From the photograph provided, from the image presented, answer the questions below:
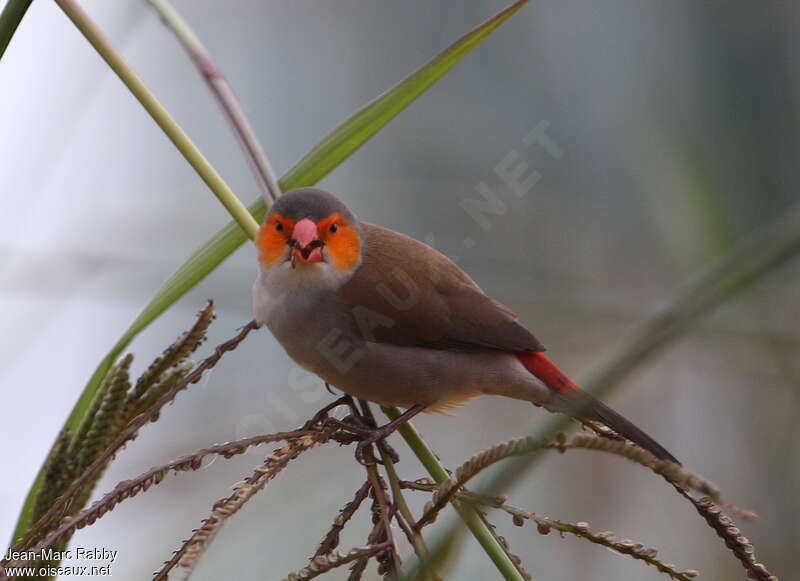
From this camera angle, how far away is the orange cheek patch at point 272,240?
183 cm

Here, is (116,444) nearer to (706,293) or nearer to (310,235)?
(706,293)

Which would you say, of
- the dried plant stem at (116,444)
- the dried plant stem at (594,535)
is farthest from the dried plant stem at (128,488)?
the dried plant stem at (594,535)

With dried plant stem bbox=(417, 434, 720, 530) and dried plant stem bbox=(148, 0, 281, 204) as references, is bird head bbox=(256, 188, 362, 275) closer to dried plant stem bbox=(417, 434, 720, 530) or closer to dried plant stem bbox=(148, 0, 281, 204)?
dried plant stem bbox=(148, 0, 281, 204)

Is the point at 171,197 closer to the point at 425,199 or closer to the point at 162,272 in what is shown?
the point at 162,272

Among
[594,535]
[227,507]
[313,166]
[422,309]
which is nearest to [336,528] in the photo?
[227,507]

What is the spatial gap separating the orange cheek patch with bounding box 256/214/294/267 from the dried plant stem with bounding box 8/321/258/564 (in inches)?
22.3

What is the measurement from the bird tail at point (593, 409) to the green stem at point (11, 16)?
2.68 ft

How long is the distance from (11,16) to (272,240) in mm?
911

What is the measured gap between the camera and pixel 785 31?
8.61 ft

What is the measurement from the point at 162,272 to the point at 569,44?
1692 millimetres

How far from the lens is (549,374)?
2.02m

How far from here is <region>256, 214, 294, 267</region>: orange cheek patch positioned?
1.83 m

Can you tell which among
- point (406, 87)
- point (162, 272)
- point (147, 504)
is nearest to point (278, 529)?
point (147, 504)

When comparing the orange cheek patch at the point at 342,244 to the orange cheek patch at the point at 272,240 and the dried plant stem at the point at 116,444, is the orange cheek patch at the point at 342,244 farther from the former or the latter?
the dried plant stem at the point at 116,444
